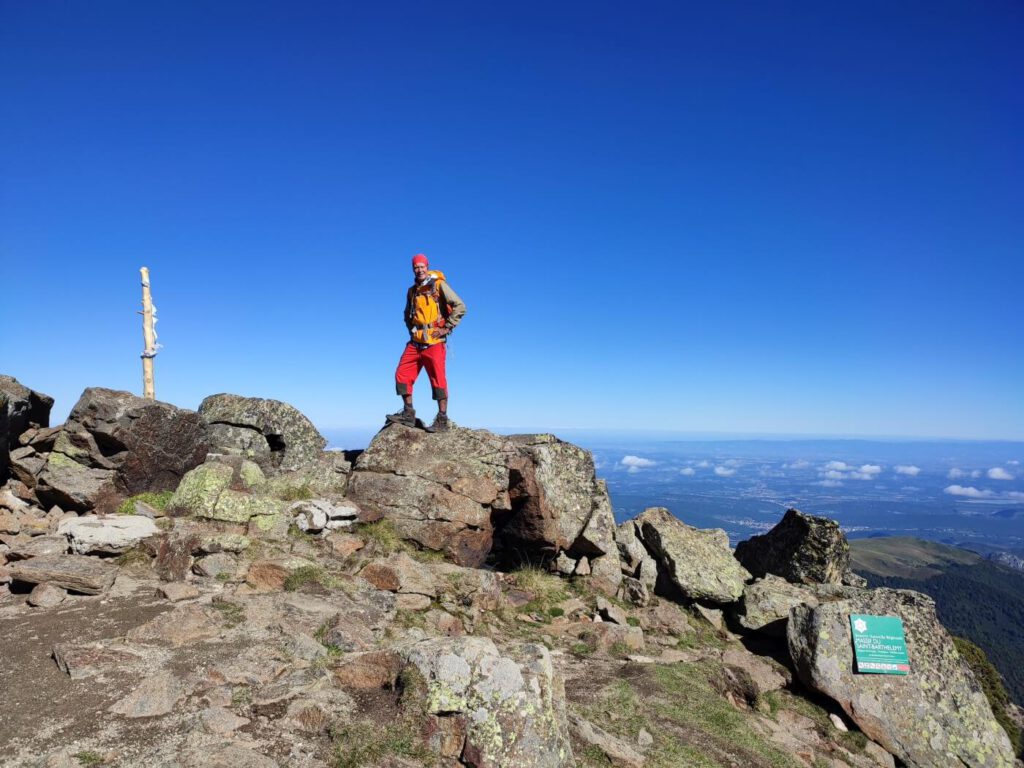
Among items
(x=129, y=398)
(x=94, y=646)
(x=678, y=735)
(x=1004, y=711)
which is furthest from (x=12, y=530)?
(x=1004, y=711)

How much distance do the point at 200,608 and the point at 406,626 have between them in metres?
3.71

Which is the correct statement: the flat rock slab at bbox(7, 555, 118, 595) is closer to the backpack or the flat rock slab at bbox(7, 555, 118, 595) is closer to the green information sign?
the backpack

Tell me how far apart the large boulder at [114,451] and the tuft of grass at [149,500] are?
0.32 m

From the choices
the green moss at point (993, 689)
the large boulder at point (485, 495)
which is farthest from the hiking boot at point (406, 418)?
the green moss at point (993, 689)

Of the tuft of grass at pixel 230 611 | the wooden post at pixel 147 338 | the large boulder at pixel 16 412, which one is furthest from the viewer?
Result: the wooden post at pixel 147 338

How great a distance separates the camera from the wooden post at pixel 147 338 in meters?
22.2

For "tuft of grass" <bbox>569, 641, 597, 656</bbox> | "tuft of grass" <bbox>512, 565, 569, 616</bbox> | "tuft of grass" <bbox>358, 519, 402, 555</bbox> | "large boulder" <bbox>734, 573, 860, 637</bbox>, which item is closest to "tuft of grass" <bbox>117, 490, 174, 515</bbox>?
"tuft of grass" <bbox>358, 519, 402, 555</bbox>

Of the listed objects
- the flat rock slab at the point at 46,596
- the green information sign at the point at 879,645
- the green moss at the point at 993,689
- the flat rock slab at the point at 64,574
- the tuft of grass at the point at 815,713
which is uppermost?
the flat rock slab at the point at 64,574

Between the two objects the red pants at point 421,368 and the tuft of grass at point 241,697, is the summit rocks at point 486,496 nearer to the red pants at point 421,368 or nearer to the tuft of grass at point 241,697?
the red pants at point 421,368

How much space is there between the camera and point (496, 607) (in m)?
13.4

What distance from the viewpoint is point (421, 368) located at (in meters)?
17.6

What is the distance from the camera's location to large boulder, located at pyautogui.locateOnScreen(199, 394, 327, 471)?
1748cm

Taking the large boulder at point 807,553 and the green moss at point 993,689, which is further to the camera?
the large boulder at point 807,553

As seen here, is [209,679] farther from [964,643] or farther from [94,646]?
[964,643]
